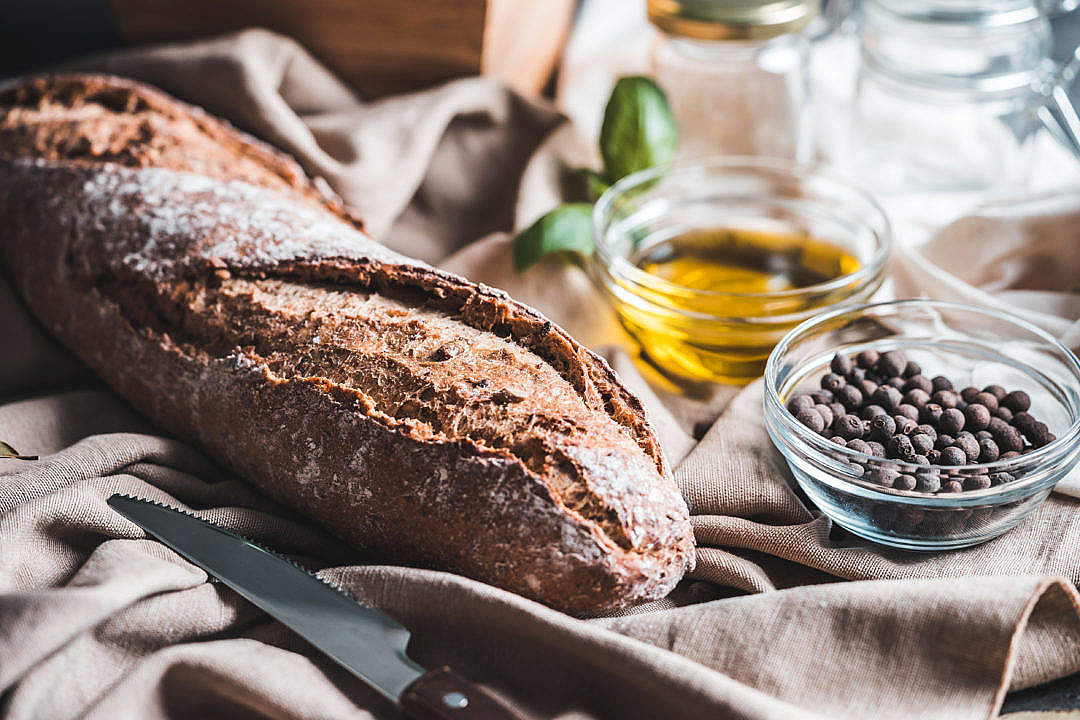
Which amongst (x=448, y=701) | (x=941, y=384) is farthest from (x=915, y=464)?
(x=448, y=701)

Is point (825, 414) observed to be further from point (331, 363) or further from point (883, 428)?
point (331, 363)

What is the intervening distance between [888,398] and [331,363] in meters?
0.92

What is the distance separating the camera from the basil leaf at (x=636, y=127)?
2.36m

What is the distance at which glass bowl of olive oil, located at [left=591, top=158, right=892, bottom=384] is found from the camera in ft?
6.52

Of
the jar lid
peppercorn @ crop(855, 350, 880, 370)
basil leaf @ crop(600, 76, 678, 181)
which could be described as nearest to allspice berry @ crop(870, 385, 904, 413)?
peppercorn @ crop(855, 350, 880, 370)

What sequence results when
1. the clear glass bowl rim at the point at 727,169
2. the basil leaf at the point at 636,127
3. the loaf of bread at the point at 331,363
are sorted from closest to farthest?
the loaf of bread at the point at 331,363
the clear glass bowl rim at the point at 727,169
the basil leaf at the point at 636,127

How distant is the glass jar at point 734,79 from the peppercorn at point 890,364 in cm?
98

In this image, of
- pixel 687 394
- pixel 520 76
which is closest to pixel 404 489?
pixel 687 394

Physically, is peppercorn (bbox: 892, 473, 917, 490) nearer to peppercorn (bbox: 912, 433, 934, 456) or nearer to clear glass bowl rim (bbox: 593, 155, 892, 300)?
peppercorn (bbox: 912, 433, 934, 456)

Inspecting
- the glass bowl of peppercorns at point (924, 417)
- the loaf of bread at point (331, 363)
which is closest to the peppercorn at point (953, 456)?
the glass bowl of peppercorns at point (924, 417)

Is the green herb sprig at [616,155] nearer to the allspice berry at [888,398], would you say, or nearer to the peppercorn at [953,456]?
the allspice berry at [888,398]

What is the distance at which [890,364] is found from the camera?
177cm

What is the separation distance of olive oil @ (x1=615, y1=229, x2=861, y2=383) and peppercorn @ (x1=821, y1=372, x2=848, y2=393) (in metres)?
0.23

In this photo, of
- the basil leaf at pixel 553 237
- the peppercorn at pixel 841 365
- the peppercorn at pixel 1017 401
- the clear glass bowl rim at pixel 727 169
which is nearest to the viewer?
A: the peppercorn at pixel 1017 401
